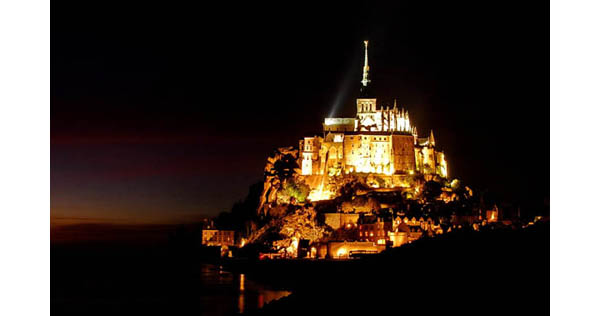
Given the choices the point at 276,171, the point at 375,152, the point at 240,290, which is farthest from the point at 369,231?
the point at 276,171

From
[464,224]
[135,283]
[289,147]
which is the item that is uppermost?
[289,147]

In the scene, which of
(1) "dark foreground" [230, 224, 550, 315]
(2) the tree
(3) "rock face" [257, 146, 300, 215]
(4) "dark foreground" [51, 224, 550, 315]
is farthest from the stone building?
(1) "dark foreground" [230, 224, 550, 315]

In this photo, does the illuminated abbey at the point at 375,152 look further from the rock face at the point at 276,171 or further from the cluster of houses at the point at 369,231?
the cluster of houses at the point at 369,231

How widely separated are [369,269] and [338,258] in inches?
570

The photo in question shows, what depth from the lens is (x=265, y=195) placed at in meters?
48.2

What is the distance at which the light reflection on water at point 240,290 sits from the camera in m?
29.5

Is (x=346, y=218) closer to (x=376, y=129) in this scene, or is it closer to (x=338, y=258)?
(x=338, y=258)

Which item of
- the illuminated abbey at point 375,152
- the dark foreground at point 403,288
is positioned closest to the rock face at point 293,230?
the dark foreground at point 403,288

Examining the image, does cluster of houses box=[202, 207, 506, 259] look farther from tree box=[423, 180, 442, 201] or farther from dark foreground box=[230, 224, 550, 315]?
dark foreground box=[230, 224, 550, 315]

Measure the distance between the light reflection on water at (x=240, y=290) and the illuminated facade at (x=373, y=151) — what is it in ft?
31.5

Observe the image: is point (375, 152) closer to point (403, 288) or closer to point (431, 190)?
point (431, 190)
